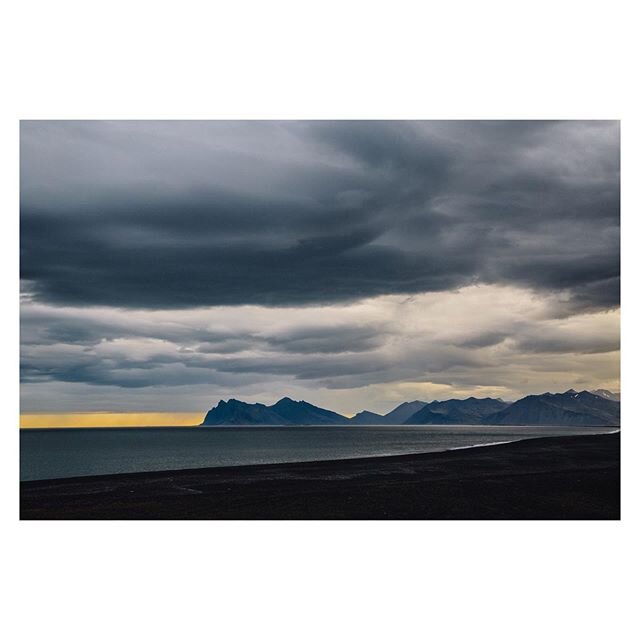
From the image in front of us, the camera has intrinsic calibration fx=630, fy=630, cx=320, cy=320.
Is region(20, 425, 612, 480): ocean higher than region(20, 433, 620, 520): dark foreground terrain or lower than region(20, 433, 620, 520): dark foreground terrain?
lower

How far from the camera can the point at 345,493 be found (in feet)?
74.5

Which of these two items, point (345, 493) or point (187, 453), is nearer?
point (345, 493)

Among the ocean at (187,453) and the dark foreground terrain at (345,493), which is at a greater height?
the dark foreground terrain at (345,493)

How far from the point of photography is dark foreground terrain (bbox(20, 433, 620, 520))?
1931 centimetres

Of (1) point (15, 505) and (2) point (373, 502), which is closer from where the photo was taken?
(1) point (15, 505)

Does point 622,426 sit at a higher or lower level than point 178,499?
higher

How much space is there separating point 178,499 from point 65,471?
4170cm

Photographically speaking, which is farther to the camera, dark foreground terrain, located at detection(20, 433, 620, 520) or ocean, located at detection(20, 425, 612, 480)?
ocean, located at detection(20, 425, 612, 480)

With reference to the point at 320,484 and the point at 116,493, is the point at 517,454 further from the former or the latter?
the point at 116,493

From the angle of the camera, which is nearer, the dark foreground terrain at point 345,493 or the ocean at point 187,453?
the dark foreground terrain at point 345,493

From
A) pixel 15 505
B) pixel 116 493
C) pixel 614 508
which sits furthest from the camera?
pixel 116 493

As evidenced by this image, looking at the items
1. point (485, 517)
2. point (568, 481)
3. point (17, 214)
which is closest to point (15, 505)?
point (17, 214)

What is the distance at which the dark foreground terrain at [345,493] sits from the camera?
760 inches

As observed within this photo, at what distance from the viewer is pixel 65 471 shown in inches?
2302
